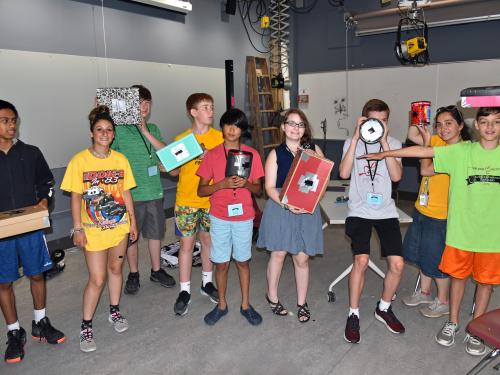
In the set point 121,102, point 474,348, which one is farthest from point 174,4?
point 474,348

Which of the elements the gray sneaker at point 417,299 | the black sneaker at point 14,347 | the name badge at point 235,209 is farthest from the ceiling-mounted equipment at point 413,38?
the black sneaker at point 14,347

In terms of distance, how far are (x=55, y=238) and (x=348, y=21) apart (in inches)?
207

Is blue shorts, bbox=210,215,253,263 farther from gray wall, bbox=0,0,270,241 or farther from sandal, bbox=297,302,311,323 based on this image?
gray wall, bbox=0,0,270,241

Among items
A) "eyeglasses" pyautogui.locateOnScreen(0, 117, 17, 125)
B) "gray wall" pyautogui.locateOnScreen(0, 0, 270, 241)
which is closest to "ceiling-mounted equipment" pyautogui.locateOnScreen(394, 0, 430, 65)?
"gray wall" pyautogui.locateOnScreen(0, 0, 270, 241)

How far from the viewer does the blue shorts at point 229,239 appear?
255cm

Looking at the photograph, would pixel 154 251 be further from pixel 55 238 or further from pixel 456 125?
pixel 456 125

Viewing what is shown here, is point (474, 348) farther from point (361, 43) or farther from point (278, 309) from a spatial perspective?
point (361, 43)

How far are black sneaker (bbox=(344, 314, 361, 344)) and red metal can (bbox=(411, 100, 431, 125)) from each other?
127 cm

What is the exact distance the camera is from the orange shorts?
7.32ft

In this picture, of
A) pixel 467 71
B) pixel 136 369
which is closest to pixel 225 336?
pixel 136 369

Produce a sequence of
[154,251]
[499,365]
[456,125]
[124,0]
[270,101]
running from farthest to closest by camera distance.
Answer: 1. [270,101]
2. [124,0]
3. [154,251]
4. [456,125]
5. [499,365]

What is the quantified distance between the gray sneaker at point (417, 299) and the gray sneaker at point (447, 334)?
17.6 inches

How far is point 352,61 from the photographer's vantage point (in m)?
6.65

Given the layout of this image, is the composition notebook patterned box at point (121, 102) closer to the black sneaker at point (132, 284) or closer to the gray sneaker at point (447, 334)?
the black sneaker at point (132, 284)
